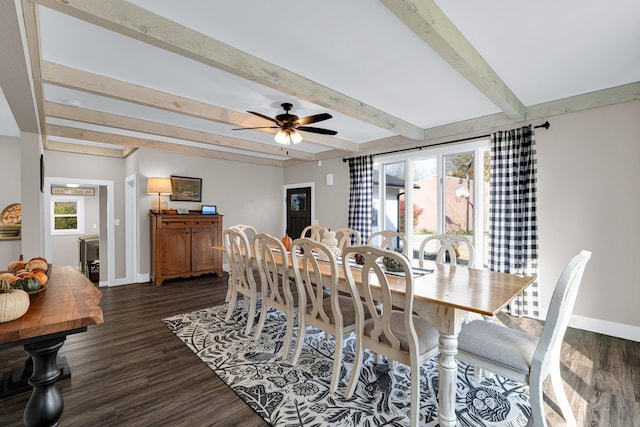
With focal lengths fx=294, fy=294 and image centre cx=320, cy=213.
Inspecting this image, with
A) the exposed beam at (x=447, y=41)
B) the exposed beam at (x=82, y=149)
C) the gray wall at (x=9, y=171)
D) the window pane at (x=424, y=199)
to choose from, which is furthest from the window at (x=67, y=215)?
the exposed beam at (x=447, y=41)

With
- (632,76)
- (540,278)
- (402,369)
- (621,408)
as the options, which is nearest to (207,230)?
(402,369)

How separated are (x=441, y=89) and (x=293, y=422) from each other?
3.16 m

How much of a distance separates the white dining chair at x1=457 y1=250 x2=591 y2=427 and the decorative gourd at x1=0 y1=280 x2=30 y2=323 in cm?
227

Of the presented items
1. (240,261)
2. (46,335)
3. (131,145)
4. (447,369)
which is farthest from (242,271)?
(131,145)

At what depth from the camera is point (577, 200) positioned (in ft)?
10.6

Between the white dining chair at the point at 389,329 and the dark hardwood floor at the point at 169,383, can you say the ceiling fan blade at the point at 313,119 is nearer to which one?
the white dining chair at the point at 389,329

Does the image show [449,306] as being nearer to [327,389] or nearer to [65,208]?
[327,389]

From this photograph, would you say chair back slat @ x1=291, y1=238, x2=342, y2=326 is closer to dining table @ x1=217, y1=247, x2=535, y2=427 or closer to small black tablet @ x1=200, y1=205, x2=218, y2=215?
dining table @ x1=217, y1=247, x2=535, y2=427

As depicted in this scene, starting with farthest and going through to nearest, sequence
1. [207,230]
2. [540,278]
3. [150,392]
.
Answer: [207,230], [540,278], [150,392]

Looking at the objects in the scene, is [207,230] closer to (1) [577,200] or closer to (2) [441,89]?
(2) [441,89]

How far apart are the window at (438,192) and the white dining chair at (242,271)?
2.75 m

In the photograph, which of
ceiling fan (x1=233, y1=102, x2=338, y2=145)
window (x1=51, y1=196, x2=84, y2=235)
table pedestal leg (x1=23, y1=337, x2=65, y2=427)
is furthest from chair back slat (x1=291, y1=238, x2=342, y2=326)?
window (x1=51, y1=196, x2=84, y2=235)

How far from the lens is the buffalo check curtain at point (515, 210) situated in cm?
345

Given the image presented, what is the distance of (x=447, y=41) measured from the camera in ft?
6.26
